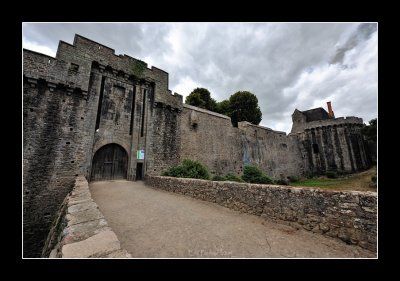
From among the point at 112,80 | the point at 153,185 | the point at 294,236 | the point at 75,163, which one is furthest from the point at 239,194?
the point at 112,80

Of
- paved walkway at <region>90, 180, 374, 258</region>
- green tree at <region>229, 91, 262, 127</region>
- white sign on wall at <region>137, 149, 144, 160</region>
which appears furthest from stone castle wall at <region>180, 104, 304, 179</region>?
paved walkway at <region>90, 180, 374, 258</region>

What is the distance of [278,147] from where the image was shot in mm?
21859

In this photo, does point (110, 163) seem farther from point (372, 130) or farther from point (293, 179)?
point (372, 130)

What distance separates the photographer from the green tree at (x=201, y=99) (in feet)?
78.8

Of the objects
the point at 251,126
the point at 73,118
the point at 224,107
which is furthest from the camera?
the point at 224,107

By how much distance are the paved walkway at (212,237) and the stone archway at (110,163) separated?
6462 mm

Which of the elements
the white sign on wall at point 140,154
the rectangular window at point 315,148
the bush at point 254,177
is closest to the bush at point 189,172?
the white sign on wall at point 140,154

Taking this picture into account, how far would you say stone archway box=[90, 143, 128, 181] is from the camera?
33.7 feet

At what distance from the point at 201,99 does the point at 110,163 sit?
16.9m

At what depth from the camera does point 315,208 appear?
303cm

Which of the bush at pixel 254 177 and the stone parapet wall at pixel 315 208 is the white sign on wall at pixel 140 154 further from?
the stone parapet wall at pixel 315 208

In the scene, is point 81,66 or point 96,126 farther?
point 96,126

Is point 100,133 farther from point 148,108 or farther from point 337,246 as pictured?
point 337,246

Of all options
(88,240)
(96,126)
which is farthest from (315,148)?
(88,240)
